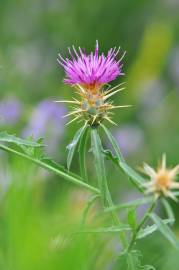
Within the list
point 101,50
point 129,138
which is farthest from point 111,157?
point 101,50

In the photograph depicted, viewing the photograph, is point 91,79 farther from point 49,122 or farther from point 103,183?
point 49,122

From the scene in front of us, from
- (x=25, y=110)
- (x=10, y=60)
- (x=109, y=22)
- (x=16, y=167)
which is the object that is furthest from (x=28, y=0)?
(x=16, y=167)

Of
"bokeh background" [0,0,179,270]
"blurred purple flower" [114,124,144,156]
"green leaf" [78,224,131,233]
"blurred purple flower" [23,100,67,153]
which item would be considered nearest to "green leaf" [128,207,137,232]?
"green leaf" [78,224,131,233]

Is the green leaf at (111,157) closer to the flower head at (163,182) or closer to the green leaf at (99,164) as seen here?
the green leaf at (99,164)

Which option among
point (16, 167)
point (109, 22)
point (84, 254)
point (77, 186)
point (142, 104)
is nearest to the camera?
point (84, 254)

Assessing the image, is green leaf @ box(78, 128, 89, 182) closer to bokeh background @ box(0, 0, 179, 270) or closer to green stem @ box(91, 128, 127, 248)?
green stem @ box(91, 128, 127, 248)

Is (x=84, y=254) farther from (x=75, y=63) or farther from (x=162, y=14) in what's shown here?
(x=162, y=14)
